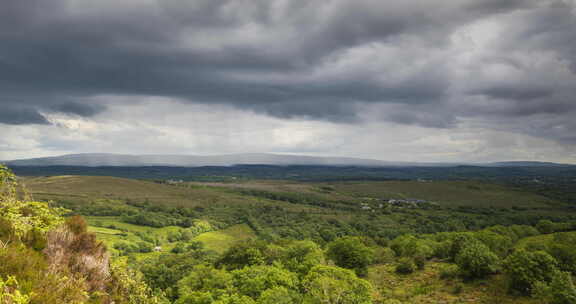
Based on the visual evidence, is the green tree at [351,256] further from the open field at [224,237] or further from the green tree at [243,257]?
the open field at [224,237]

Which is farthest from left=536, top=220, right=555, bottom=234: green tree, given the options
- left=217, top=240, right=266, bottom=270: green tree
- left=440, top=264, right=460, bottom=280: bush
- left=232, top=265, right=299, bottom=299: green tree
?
left=232, top=265, right=299, bottom=299: green tree

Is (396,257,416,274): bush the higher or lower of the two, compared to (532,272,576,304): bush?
lower

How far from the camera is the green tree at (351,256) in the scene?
62825mm

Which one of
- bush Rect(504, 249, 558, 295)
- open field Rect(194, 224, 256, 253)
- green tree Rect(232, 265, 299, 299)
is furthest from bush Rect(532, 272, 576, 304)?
open field Rect(194, 224, 256, 253)

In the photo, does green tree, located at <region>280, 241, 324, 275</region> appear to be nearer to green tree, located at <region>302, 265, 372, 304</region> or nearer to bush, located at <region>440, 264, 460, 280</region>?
green tree, located at <region>302, 265, 372, 304</region>

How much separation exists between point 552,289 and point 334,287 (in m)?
23.3

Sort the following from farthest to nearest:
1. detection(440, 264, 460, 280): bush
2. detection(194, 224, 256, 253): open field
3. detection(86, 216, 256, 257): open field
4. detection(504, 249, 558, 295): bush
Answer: detection(194, 224, 256, 253): open field < detection(86, 216, 256, 257): open field < detection(440, 264, 460, 280): bush < detection(504, 249, 558, 295): bush

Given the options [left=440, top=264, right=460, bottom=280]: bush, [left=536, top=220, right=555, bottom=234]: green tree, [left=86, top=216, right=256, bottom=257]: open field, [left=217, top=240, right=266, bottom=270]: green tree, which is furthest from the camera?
[left=86, top=216, right=256, bottom=257]: open field

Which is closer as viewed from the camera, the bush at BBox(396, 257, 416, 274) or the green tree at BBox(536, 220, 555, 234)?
the bush at BBox(396, 257, 416, 274)

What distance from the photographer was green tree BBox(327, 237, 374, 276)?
206ft

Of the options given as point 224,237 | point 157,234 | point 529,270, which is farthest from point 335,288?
point 157,234

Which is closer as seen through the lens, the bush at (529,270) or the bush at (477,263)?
the bush at (529,270)

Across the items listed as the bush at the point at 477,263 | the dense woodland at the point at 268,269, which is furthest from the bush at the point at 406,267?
the bush at the point at 477,263

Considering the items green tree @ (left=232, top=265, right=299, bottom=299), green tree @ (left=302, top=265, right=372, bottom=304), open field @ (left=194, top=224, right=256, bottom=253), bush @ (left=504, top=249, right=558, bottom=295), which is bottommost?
open field @ (left=194, top=224, right=256, bottom=253)
